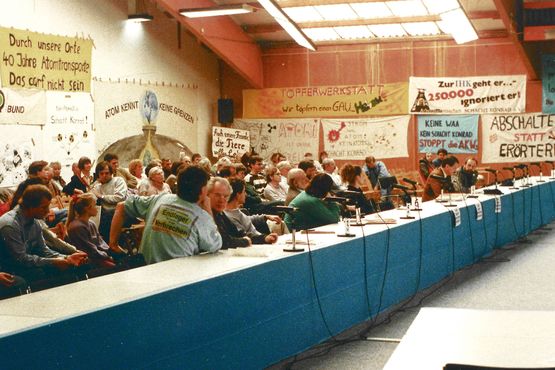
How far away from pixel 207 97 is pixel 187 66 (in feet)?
3.69

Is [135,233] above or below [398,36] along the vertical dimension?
below

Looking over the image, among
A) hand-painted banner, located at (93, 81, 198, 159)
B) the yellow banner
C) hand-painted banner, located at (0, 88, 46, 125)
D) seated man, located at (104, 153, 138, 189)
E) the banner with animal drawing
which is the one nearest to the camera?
seated man, located at (104, 153, 138, 189)

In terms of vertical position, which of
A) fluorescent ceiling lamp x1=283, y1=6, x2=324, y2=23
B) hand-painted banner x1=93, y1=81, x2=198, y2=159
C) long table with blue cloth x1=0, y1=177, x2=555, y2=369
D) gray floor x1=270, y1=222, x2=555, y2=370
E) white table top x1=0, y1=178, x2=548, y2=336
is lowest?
gray floor x1=270, y1=222, x2=555, y2=370

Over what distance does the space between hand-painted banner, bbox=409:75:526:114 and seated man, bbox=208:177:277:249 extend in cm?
1211

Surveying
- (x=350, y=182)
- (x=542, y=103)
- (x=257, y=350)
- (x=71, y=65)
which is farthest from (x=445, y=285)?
(x=542, y=103)

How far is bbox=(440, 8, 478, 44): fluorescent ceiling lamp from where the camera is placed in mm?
15438

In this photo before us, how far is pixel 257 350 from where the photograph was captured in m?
5.44

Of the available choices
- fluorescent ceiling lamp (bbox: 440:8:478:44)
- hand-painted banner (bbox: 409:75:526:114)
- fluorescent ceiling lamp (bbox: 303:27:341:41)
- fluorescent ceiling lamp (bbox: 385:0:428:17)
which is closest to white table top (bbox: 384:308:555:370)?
fluorescent ceiling lamp (bbox: 440:8:478:44)

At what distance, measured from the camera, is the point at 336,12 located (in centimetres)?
1736

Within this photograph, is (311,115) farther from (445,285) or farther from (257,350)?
(257,350)

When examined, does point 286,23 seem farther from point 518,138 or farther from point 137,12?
point 518,138

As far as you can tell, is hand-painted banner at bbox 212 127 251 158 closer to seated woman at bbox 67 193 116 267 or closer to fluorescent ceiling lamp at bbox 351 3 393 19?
fluorescent ceiling lamp at bbox 351 3 393 19

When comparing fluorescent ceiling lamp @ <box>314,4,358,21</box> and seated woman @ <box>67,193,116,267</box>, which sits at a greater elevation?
fluorescent ceiling lamp @ <box>314,4,358,21</box>

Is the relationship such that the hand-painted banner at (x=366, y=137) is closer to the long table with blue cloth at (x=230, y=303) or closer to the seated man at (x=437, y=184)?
the seated man at (x=437, y=184)
